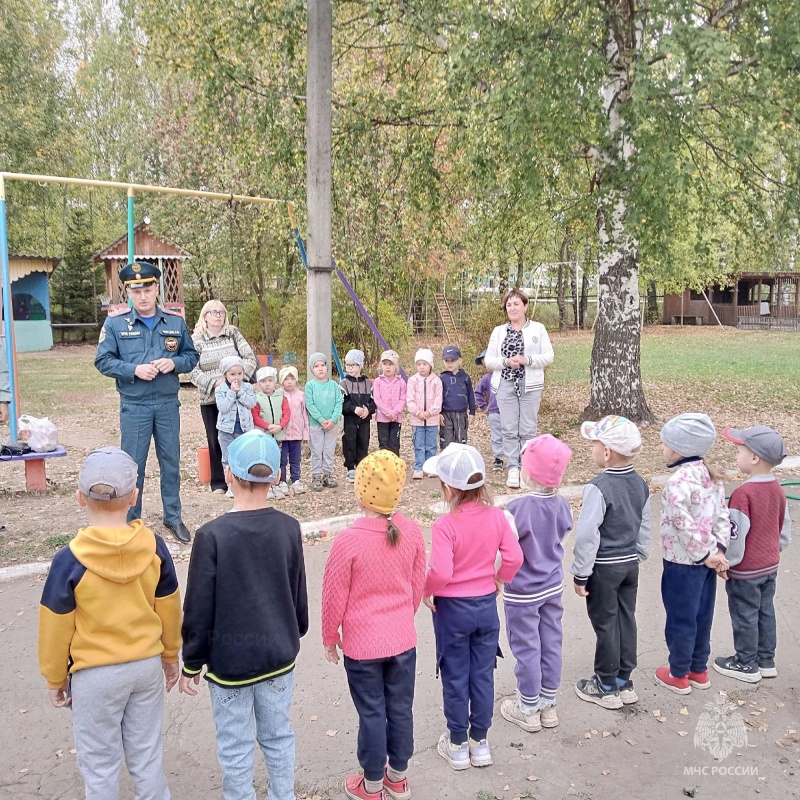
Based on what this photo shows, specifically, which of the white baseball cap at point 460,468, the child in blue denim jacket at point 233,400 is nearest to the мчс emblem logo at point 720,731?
the white baseball cap at point 460,468

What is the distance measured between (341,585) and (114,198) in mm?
38365

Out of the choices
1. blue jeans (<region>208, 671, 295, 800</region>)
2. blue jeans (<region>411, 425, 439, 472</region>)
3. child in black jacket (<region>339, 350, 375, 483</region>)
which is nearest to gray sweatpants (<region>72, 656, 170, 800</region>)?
blue jeans (<region>208, 671, 295, 800</region>)

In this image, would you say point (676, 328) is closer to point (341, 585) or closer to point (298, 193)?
point (298, 193)

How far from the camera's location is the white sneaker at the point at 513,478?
24.7 feet

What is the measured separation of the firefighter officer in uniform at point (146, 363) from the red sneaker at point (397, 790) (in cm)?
325

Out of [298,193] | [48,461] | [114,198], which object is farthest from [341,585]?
[114,198]

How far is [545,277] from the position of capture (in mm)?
40969

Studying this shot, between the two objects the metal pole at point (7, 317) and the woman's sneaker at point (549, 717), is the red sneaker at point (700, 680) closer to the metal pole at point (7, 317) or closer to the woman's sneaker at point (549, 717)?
the woman's sneaker at point (549, 717)

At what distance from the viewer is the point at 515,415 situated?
7496 millimetres

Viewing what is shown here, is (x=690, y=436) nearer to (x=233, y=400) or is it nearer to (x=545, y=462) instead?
(x=545, y=462)

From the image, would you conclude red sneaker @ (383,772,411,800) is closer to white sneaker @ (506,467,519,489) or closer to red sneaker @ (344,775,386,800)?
red sneaker @ (344,775,386,800)

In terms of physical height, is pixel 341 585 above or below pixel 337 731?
above

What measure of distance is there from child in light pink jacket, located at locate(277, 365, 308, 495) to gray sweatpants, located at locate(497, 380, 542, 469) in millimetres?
2011

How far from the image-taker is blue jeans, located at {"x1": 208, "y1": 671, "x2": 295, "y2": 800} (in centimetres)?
269
